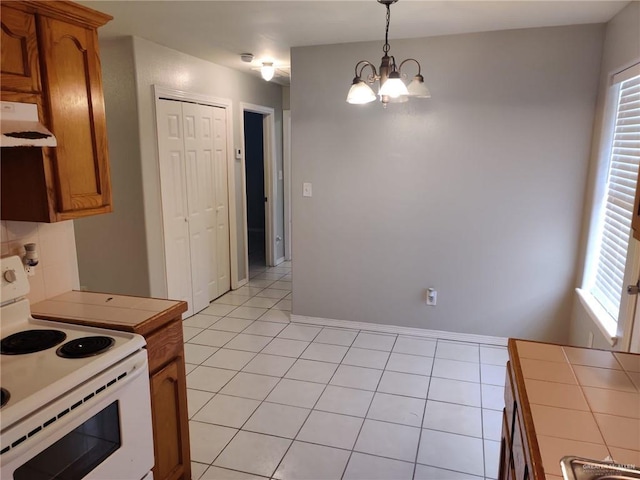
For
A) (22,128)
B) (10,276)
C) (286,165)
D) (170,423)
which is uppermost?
(22,128)

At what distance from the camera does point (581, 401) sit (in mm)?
1299

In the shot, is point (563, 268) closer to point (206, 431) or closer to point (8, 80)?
point (206, 431)

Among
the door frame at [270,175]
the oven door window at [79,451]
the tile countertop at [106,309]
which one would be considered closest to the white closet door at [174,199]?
the door frame at [270,175]

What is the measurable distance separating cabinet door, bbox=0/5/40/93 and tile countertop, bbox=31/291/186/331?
0.91 m

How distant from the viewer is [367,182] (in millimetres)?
3775

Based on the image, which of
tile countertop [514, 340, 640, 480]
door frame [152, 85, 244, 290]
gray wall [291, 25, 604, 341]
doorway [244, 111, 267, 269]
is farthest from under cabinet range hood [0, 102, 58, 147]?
doorway [244, 111, 267, 269]

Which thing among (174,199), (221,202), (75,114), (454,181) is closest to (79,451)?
(75,114)

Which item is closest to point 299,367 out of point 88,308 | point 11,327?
point 88,308

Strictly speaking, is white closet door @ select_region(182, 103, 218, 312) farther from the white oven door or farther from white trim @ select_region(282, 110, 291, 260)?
the white oven door

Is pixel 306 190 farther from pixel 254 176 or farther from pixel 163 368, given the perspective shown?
pixel 254 176

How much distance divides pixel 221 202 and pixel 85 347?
3.28m

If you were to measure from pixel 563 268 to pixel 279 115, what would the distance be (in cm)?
396

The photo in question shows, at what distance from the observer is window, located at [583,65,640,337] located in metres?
2.58

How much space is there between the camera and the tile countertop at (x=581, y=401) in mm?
1104
